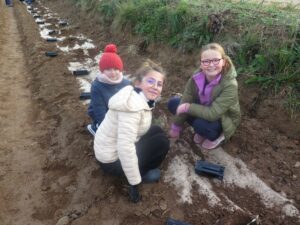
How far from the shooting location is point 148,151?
305 cm

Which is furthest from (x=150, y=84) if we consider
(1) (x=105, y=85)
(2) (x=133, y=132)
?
(1) (x=105, y=85)

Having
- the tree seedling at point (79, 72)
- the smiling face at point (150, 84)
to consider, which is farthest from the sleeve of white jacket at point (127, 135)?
the tree seedling at point (79, 72)

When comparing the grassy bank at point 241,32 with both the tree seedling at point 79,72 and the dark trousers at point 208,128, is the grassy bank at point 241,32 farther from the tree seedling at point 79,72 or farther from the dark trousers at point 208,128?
the tree seedling at point 79,72

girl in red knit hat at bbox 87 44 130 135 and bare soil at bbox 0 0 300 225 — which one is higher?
girl in red knit hat at bbox 87 44 130 135

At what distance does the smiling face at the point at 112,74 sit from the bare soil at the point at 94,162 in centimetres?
100

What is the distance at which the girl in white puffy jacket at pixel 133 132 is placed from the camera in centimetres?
259

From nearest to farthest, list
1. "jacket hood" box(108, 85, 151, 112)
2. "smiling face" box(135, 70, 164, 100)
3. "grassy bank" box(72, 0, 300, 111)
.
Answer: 1. "jacket hood" box(108, 85, 151, 112)
2. "smiling face" box(135, 70, 164, 100)
3. "grassy bank" box(72, 0, 300, 111)

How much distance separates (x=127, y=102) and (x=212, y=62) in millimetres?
1116

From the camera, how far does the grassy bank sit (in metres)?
4.05

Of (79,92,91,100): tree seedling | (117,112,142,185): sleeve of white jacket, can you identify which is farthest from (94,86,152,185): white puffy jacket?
(79,92,91,100): tree seedling

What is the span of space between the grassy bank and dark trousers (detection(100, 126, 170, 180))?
5.75 ft

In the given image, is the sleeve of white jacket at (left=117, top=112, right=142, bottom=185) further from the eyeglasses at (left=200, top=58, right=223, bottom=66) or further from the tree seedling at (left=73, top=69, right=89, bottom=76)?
the tree seedling at (left=73, top=69, right=89, bottom=76)

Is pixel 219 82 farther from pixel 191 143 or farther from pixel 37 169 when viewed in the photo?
pixel 37 169

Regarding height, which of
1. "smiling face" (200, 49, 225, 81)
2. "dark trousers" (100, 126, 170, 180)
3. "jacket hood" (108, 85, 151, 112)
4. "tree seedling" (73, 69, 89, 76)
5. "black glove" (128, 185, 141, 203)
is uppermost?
"smiling face" (200, 49, 225, 81)
